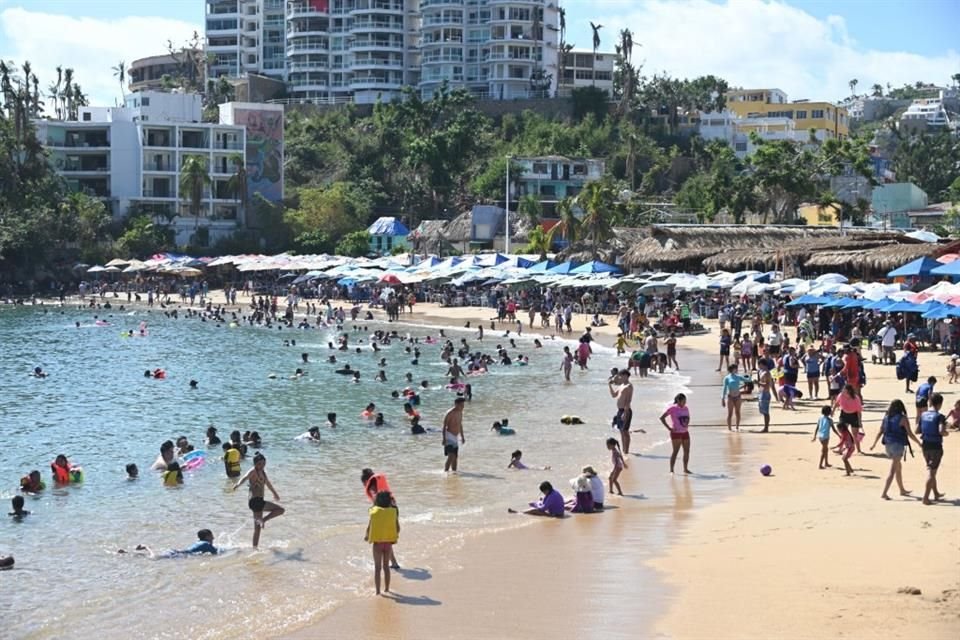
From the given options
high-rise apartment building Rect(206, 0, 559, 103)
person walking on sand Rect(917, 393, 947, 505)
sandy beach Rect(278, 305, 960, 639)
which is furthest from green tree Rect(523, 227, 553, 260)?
person walking on sand Rect(917, 393, 947, 505)

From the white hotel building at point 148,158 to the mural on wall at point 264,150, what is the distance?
1194mm

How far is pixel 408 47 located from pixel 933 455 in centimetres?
10324

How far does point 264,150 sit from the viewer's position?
9319 cm

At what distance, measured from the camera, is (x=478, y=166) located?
93000 millimetres

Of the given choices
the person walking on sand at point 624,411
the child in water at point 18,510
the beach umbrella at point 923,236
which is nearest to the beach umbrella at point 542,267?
the beach umbrella at point 923,236

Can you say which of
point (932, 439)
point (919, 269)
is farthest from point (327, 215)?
point (932, 439)

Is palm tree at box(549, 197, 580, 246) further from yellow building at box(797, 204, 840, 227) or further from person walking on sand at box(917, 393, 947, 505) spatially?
person walking on sand at box(917, 393, 947, 505)

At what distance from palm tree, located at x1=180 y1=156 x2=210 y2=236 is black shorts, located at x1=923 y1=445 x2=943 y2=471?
75.7 metres

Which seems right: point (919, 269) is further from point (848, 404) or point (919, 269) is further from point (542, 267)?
point (542, 267)

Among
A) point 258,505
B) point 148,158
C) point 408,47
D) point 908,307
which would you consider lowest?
point 258,505

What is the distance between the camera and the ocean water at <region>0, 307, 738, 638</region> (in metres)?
13.5

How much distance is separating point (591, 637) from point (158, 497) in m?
10.3

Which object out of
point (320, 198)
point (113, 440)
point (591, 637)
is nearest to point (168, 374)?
point (113, 440)

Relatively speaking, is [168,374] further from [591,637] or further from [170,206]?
[170,206]
